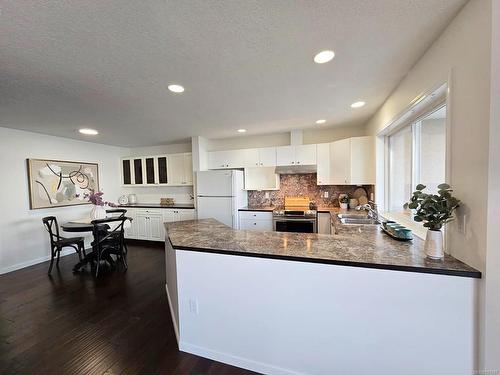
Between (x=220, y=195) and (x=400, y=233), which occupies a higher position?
(x=220, y=195)

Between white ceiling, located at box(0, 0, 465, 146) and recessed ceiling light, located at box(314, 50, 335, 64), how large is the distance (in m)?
0.05

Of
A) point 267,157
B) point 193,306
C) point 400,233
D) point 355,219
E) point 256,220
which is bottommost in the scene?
point 193,306

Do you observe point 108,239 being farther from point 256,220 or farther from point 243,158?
point 243,158

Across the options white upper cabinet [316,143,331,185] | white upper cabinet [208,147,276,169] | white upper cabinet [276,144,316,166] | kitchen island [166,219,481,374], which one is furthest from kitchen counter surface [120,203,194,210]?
kitchen island [166,219,481,374]

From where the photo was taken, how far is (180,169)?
4816mm

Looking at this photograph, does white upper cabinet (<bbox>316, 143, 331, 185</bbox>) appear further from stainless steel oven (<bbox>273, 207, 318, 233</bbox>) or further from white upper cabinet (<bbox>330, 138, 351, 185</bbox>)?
stainless steel oven (<bbox>273, 207, 318, 233</bbox>)

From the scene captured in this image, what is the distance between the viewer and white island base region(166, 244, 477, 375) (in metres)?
1.18

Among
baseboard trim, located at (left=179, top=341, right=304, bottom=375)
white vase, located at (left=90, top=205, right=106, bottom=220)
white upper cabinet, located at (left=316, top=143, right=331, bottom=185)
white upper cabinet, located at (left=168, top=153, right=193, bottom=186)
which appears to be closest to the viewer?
baseboard trim, located at (left=179, top=341, right=304, bottom=375)

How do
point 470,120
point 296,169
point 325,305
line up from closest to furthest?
point 470,120, point 325,305, point 296,169

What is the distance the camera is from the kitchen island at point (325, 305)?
119 cm

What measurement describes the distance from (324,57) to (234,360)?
8.07ft

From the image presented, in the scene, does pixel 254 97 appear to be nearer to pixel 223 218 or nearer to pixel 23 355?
pixel 223 218

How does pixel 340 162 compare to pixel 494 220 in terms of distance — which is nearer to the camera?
pixel 494 220

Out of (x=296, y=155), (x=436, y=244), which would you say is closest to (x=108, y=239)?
(x=296, y=155)
